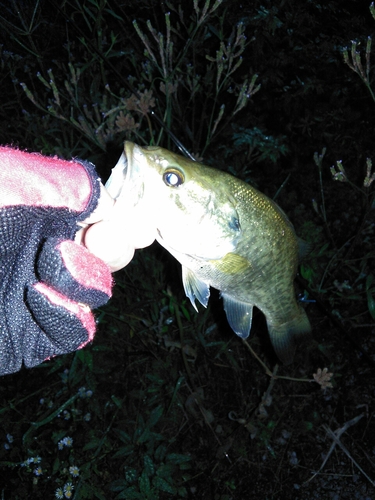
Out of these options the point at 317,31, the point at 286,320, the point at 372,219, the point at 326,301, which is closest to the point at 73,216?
the point at 286,320

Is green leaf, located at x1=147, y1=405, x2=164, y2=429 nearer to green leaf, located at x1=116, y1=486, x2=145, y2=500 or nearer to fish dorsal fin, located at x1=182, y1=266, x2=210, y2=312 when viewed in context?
green leaf, located at x1=116, y1=486, x2=145, y2=500

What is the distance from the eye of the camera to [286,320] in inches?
76.2

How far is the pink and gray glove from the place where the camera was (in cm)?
102

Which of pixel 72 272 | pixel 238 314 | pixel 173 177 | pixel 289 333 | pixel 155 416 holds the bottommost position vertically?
pixel 155 416

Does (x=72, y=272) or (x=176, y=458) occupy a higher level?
(x=72, y=272)

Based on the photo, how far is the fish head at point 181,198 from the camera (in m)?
1.33

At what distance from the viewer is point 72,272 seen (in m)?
1.03

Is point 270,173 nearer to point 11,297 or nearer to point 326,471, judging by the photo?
point 326,471

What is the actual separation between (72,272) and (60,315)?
0.13 meters

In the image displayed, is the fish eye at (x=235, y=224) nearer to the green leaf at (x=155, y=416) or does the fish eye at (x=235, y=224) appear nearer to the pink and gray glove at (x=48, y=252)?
the pink and gray glove at (x=48, y=252)

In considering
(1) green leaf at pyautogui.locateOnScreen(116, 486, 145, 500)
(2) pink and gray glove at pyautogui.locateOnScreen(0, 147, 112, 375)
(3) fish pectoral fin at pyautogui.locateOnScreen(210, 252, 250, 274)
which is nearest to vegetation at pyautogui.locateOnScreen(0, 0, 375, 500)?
(1) green leaf at pyautogui.locateOnScreen(116, 486, 145, 500)

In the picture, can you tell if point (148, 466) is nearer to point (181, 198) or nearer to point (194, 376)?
point (194, 376)

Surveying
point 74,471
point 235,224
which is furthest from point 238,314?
point 74,471

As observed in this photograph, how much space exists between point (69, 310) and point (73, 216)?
0.88ft
